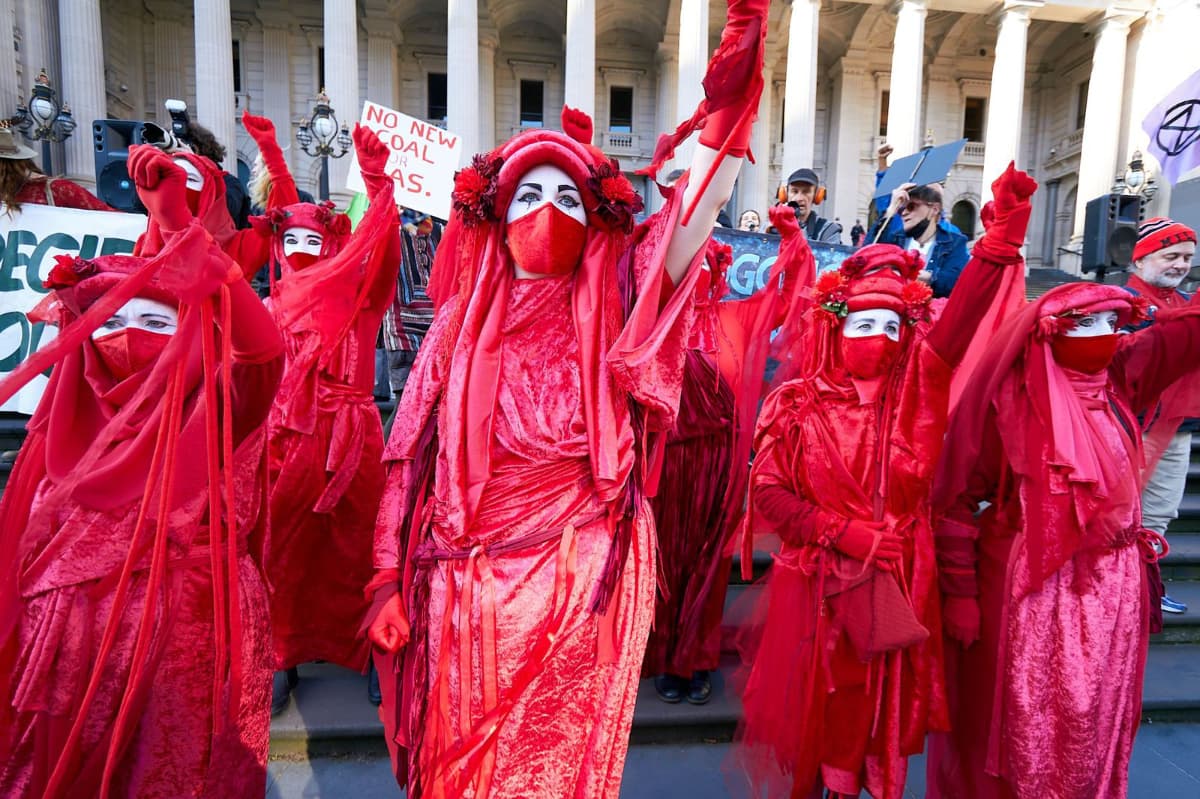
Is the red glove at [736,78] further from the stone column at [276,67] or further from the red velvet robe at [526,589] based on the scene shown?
the stone column at [276,67]

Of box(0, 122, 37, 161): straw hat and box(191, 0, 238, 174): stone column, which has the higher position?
box(191, 0, 238, 174): stone column

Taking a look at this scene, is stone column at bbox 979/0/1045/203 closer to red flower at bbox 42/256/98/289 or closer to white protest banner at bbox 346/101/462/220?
white protest banner at bbox 346/101/462/220

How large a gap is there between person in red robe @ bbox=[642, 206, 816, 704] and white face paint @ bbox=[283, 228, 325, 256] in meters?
1.82

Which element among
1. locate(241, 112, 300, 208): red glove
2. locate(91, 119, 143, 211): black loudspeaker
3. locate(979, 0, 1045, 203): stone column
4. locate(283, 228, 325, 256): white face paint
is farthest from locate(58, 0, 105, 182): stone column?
locate(979, 0, 1045, 203): stone column

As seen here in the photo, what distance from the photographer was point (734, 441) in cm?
330

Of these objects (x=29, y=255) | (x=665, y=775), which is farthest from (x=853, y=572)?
(x=29, y=255)

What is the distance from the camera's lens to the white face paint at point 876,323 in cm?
215

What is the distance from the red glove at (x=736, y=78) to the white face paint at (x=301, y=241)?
2139mm

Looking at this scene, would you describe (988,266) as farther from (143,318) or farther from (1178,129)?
(143,318)

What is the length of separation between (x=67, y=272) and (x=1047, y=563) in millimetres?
2875

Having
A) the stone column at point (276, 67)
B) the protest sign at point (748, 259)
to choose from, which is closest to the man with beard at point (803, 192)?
the protest sign at point (748, 259)

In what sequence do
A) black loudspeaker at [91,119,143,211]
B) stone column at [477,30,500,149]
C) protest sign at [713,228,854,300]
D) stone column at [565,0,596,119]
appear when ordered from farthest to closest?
stone column at [477,30,500,149] → stone column at [565,0,596,119] → protest sign at [713,228,854,300] → black loudspeaker at [91,119,143,211]

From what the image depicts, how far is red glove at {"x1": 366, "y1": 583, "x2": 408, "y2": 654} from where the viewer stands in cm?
156

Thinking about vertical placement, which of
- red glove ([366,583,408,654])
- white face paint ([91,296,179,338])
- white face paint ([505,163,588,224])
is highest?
white face paint ([505,163,588,224])
